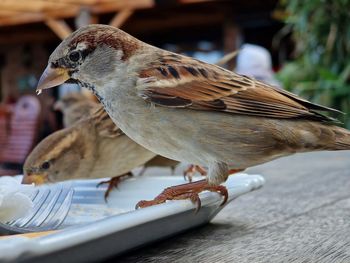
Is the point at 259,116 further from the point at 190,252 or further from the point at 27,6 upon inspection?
the point at 27,6

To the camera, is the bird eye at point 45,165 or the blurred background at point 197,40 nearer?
the bird eye at point 45,165

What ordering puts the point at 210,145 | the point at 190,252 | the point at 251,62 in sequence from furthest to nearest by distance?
the point at 251,62 → the point at 210,145 → the point at 190,252

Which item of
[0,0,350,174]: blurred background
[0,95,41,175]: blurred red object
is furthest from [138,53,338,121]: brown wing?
[0,95,41,175]: blurred red object

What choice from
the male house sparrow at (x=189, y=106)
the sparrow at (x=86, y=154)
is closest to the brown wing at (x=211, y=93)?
the male house sparrow at (x=189, y=106)

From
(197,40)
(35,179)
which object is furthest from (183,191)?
(197,40)

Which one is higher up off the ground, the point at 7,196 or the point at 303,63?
the point at 303,63

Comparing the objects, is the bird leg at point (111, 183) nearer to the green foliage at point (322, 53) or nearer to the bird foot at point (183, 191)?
the bird foot at point (183, 191)

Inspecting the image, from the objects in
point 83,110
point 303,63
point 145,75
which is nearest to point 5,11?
point 303,63
